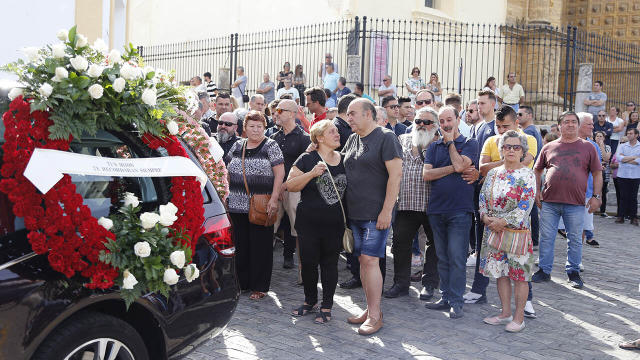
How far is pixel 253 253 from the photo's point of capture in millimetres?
6910

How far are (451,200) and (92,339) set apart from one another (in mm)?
3716

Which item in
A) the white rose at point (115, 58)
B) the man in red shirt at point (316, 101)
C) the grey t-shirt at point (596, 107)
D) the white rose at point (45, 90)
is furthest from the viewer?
the grey t-shirt at point (596, 107)

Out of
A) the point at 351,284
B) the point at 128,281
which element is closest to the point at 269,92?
the point at 351,284

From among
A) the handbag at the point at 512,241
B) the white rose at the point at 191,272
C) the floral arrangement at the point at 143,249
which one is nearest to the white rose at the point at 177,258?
the floral arrangement at the point at 143,249

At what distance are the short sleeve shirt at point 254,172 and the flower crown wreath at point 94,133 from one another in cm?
272

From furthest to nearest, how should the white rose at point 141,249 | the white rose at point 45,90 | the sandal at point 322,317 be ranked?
the sandal at point 322,317 < the white rose at point 141,249 < the white rose at point 45,90

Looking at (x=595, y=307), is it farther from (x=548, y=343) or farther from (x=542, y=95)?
(x=542, y=95)

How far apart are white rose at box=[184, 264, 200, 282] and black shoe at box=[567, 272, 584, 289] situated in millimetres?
5190

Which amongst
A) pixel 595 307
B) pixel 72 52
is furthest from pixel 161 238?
pixel 595 307

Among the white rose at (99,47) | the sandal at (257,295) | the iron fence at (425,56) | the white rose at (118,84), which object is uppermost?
the iron fence at (425,56)

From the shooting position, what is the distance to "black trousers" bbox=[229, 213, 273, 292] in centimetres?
686

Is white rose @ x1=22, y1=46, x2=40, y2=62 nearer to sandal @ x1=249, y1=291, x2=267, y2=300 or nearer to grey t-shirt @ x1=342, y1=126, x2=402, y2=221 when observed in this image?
grey t-shirt @ x1=342, y1=126, x2=402, y2=221

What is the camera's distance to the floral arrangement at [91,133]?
325cm

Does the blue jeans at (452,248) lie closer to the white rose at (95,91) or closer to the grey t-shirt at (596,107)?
the white rose at (95,91)
